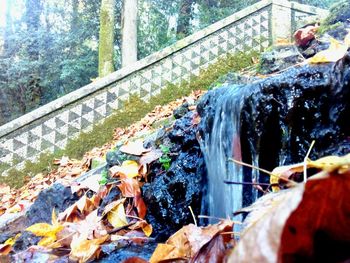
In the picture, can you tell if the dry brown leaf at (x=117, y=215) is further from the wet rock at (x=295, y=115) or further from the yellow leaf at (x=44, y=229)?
the wet rock at (x=295, y=115)

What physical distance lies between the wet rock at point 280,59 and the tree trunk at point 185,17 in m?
5.78

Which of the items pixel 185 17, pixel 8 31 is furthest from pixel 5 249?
pixel 8 31

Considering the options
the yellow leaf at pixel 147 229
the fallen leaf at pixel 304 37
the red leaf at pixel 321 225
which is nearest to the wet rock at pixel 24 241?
the yellow leaf at pixel 147 229

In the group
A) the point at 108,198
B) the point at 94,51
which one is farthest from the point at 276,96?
the point at 94,51

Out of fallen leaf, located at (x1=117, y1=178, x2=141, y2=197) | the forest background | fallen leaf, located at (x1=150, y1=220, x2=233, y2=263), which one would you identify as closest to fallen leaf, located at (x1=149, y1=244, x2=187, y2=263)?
fallen leaf, located at (x1=150, y1=220, x2=233, y2=263)

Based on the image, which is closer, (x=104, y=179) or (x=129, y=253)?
(x=129, y=253)

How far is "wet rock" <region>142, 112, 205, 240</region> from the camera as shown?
8.56 ft

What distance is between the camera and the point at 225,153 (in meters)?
2.26

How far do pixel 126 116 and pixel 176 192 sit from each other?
3231mm

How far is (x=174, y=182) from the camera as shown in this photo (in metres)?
2.70

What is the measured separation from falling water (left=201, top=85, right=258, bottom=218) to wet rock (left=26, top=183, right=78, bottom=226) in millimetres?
1383

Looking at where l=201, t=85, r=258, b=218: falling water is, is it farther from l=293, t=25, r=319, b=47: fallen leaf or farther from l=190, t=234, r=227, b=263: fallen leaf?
l=293, t=25, r=319, b=47: fallen leaf

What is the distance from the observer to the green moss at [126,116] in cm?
524

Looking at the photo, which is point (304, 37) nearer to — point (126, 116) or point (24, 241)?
point (126, 116)
